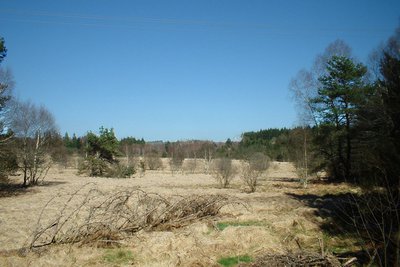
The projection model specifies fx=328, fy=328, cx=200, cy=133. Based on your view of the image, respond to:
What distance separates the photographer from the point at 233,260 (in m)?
7.81

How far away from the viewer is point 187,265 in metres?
7.08

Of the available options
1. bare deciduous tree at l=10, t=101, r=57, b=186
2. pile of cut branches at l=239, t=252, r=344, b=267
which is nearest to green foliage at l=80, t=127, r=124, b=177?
bare deciduous tree at l=10, t=101, r=57, b=186

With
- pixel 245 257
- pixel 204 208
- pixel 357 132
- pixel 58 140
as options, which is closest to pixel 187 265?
pixel 245 257

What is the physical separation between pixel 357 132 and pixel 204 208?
17285 mm

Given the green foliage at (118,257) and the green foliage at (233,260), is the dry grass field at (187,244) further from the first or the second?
the green foliage at (233,260)

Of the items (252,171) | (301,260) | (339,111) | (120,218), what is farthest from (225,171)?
(301,260)

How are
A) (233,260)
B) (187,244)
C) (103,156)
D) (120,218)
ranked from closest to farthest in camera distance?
1. (233,260)
2. (187,244)
3. (120,218)
4. (103,156)

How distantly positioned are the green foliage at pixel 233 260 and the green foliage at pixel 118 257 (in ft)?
6.96

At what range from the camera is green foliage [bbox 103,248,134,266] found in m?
7.46

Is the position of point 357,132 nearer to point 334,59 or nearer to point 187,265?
point 334,59

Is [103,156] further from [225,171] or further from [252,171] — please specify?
[252,171]

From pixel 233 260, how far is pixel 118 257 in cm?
275

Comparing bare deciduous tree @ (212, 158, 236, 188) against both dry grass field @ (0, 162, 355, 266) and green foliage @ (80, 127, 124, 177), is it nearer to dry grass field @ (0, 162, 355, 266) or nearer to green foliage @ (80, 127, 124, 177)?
dry grass field @ (0, 162, 355, 266)

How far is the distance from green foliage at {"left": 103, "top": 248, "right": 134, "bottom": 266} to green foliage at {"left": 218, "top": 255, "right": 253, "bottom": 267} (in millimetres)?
2122
